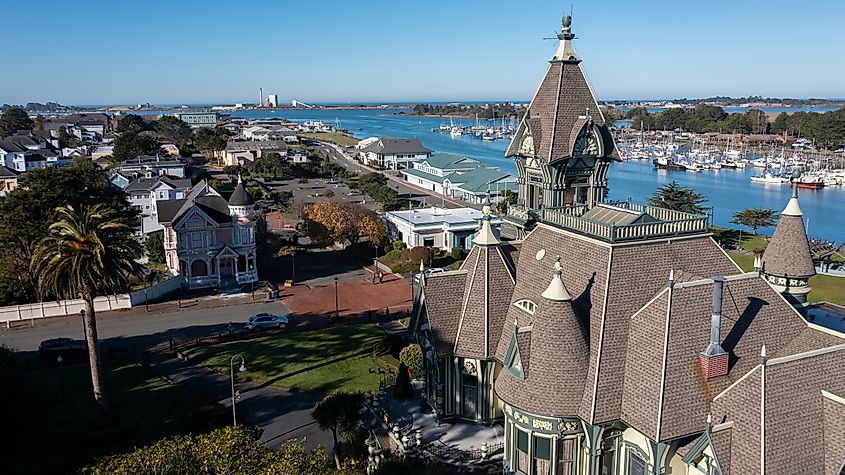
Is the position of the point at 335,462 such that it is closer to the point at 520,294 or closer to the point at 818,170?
the point at 520,294

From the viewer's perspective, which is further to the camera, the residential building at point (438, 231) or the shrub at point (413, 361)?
the residential building at point (438, 231)

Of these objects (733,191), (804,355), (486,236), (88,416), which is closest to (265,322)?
(88,416)

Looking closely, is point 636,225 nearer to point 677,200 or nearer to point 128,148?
point 677,200

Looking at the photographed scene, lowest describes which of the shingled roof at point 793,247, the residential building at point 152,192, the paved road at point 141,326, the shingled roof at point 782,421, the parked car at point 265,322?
the paved road at point 141,326

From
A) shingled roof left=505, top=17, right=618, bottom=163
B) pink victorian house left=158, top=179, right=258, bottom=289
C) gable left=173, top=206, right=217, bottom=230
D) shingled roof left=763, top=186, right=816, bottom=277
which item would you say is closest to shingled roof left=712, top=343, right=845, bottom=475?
shingled roof left=763, top=186, right=816, bottom=277

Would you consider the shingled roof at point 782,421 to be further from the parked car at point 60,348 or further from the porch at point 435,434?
the parked car at point 60,348

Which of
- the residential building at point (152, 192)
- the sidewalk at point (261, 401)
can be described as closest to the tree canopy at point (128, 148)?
the residential building at point (152, 192)
